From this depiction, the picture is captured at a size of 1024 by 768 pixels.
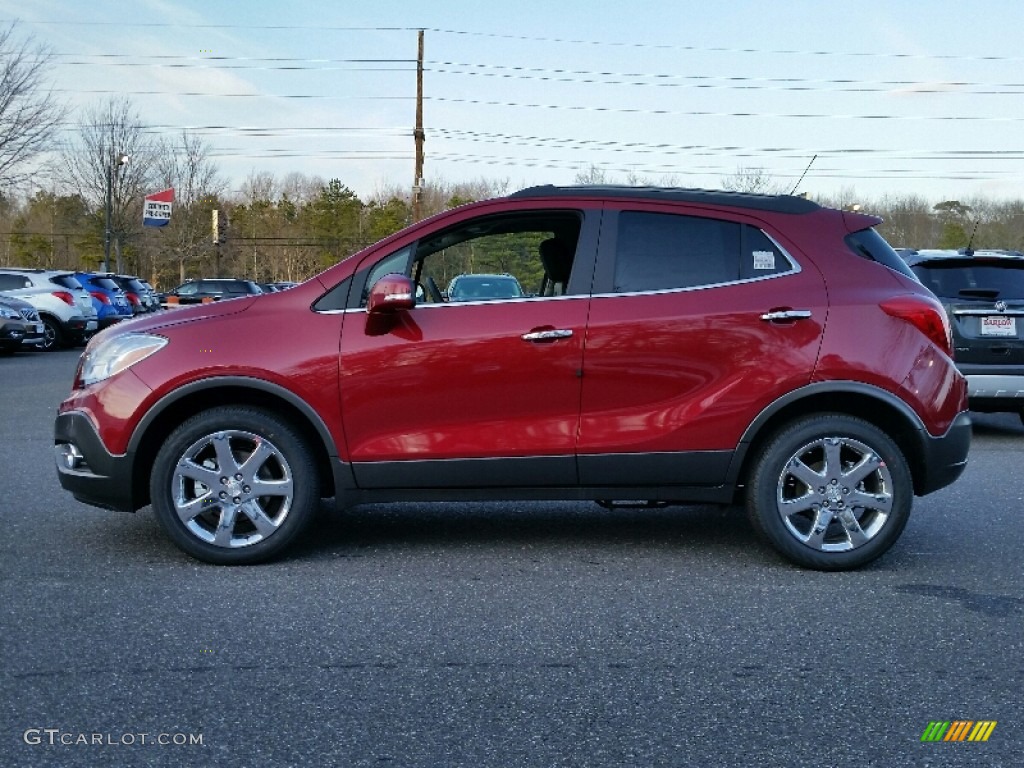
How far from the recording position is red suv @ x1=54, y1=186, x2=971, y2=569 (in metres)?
5.22

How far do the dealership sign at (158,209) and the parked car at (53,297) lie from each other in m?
37.2

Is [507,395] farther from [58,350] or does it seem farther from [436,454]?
[58,350]

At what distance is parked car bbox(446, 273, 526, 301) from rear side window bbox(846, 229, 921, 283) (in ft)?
5.51

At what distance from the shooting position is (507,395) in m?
5.23

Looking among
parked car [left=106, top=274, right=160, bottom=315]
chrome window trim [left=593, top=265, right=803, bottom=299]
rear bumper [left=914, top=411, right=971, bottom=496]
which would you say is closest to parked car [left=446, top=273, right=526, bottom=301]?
chrome window trim [left=593, top=265, right=803, bottom=299]

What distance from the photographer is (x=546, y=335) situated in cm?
522

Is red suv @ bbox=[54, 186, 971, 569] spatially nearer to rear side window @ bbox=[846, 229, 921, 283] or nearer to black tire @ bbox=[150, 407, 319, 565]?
black tire @ bbox=[150, 407, 319, 565]

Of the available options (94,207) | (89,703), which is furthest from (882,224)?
(94,207)

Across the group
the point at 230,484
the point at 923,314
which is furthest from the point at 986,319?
the point at 230,484

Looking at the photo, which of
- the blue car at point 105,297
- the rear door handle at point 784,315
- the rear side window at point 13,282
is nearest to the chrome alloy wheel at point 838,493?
the rear door handle at point 784,315

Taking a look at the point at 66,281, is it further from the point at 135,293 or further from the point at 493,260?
the point at 493,260

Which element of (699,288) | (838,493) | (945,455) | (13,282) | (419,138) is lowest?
(838,493)

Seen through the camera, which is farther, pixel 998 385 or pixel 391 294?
pixel 998 385

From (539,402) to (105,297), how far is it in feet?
82.6
